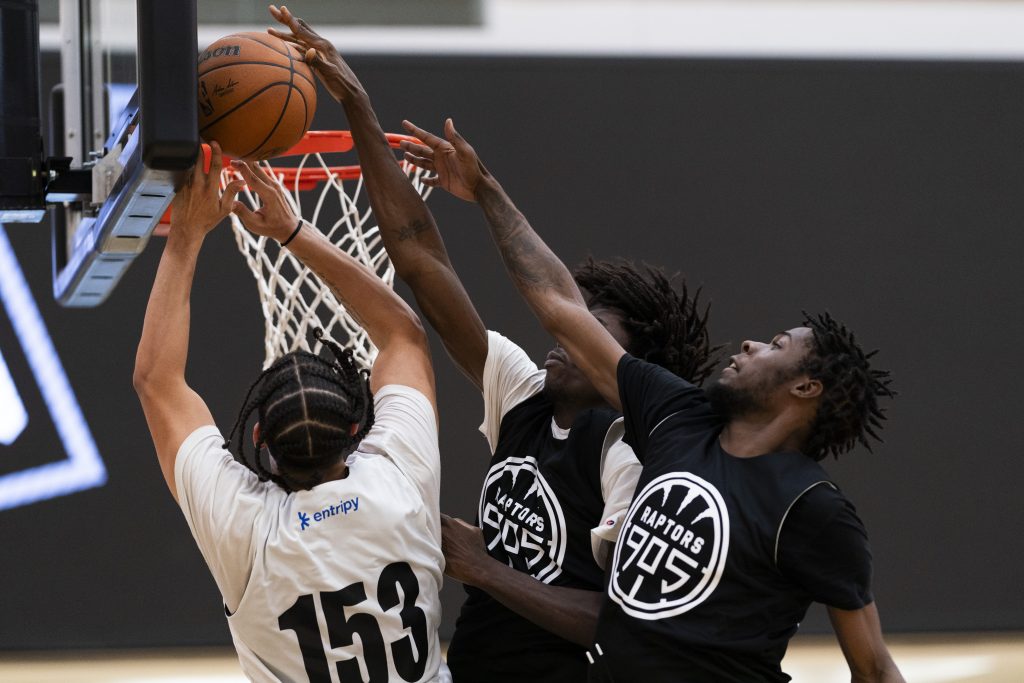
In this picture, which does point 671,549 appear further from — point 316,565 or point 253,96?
point 253,96

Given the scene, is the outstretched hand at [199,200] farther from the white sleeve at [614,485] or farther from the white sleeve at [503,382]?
the white sleeve at [614,485]

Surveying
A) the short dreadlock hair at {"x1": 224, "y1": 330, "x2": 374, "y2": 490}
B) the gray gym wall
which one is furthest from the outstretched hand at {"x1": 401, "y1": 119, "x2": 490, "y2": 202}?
the gray gym wall

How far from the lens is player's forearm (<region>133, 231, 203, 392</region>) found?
2.38 m

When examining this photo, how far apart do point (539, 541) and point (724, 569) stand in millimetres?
555

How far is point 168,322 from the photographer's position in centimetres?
242

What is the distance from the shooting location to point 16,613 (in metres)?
6.16

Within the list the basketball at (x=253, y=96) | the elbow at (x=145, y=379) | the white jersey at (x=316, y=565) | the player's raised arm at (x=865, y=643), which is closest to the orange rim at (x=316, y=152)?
the basketball at (x=253, y=96)

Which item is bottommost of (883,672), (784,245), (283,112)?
(784,245)

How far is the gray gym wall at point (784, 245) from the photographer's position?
6.37 meters

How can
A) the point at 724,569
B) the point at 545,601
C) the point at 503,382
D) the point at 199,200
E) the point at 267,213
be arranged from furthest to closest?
the point at 503,382 < the point at 267,213 < the point at 545,601 < the point at 199,200 < the point at 724,569

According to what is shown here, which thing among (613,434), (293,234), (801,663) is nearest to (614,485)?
(613,434)

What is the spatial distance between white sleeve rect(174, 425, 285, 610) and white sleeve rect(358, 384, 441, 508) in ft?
0.79

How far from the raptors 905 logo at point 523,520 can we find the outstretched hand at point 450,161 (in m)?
0.75

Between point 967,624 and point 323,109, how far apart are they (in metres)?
4.66
